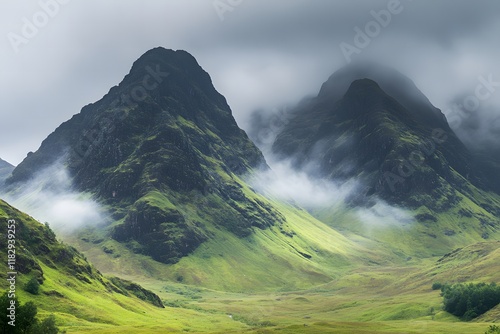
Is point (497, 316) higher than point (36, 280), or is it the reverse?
point (497, 316)

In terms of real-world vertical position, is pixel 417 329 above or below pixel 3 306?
above

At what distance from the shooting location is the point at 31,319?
99562 mm

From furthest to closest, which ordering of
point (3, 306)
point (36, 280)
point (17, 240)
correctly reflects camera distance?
point (17, 240) < point (36, 280) < point (3, 306)

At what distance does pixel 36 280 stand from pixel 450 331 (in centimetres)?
14433

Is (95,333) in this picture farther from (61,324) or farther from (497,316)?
(497,316)

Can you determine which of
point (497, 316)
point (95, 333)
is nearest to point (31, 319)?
point (95, 333)

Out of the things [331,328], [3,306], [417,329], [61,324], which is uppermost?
[417,329]

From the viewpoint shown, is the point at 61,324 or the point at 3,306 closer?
the point at 3,306

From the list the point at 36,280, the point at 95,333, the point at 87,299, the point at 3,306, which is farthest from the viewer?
the point at 87,299

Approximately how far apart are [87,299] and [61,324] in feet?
121

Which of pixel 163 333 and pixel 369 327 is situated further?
pixel 369 327

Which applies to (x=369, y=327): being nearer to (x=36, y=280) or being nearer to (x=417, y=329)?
(x=417, y=329)

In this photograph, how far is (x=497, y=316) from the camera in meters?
176

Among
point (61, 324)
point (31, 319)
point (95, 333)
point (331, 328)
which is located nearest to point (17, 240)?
point (61, 324)
